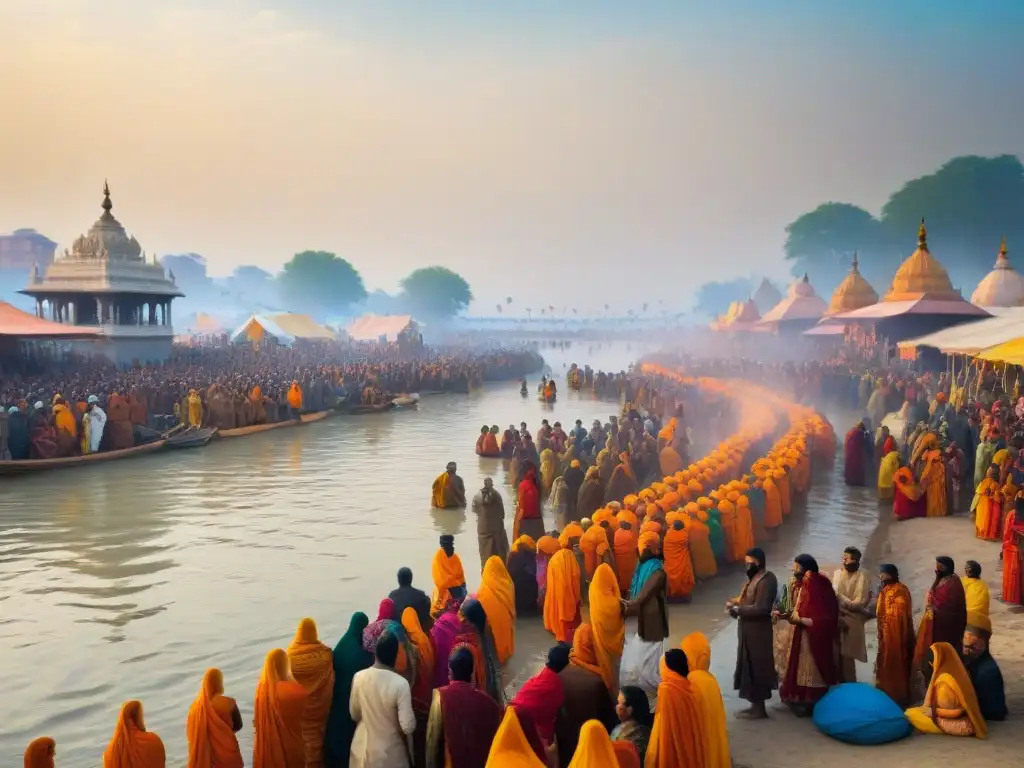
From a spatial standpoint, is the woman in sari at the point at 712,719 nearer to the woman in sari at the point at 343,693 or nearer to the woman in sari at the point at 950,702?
the woman in sari at the point at 950,702

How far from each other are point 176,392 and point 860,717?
23810mm

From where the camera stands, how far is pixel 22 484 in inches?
693

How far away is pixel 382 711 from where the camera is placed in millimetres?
5066

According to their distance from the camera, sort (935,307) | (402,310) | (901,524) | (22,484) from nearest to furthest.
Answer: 1. (901,524)
2. (22,484)
3. (935,307)
4. (402,310)

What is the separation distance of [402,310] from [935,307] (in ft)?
361

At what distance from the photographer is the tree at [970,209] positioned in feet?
237

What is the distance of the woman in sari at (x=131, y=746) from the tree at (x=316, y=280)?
111 metres

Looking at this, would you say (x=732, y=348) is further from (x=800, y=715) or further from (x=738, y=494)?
(x=800, y=715)

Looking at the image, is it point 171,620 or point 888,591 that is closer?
point 888,591

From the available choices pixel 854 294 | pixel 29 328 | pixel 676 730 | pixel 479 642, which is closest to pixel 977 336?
pixel 479 642

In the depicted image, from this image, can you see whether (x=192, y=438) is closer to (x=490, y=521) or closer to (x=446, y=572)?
(x=490, y=521)

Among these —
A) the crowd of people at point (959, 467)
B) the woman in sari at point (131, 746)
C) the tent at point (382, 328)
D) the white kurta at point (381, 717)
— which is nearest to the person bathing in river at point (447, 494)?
the crowd of people at point (959, 467)

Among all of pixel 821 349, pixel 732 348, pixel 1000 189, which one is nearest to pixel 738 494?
pixel 821 349

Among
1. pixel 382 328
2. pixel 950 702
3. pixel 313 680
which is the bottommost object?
pixel 950 702
